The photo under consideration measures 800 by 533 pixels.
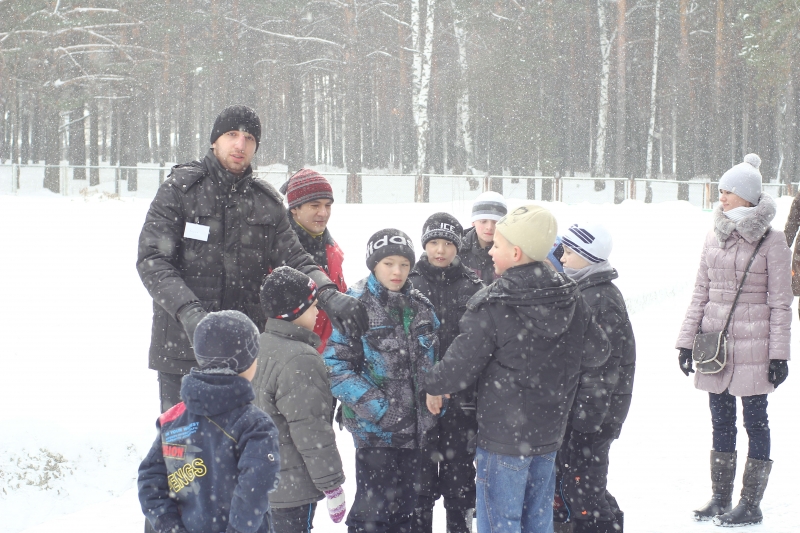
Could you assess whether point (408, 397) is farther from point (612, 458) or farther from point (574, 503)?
point (612, 458)

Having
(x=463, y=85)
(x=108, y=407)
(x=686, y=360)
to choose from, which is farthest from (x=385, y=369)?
(x=463, y=85)

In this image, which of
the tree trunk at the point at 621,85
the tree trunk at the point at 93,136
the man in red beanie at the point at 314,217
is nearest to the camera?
the man in red beanie at the point at 314,217

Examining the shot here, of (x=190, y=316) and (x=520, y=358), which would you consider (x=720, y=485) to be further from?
(x=190, y=316)

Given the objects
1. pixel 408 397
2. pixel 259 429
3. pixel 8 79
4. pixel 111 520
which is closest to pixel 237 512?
pixel 259 429

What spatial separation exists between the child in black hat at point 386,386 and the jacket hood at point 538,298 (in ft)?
1.81

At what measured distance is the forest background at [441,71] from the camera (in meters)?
27.2

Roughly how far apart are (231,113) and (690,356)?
2.95 meters

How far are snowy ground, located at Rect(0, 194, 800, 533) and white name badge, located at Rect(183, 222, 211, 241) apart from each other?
72.0 inches

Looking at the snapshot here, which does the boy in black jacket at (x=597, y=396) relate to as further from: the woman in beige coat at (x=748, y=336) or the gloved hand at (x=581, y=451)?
the woman in beige coat at (x=748, y=336)

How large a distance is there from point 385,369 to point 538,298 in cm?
83

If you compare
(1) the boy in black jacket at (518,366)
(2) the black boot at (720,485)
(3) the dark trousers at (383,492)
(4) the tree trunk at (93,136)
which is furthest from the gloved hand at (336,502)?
(4) the tree trunk at (93,136)

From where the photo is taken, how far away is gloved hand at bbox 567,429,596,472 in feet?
12.8

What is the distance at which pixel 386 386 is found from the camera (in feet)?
12.2

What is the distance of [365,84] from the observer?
120ft
